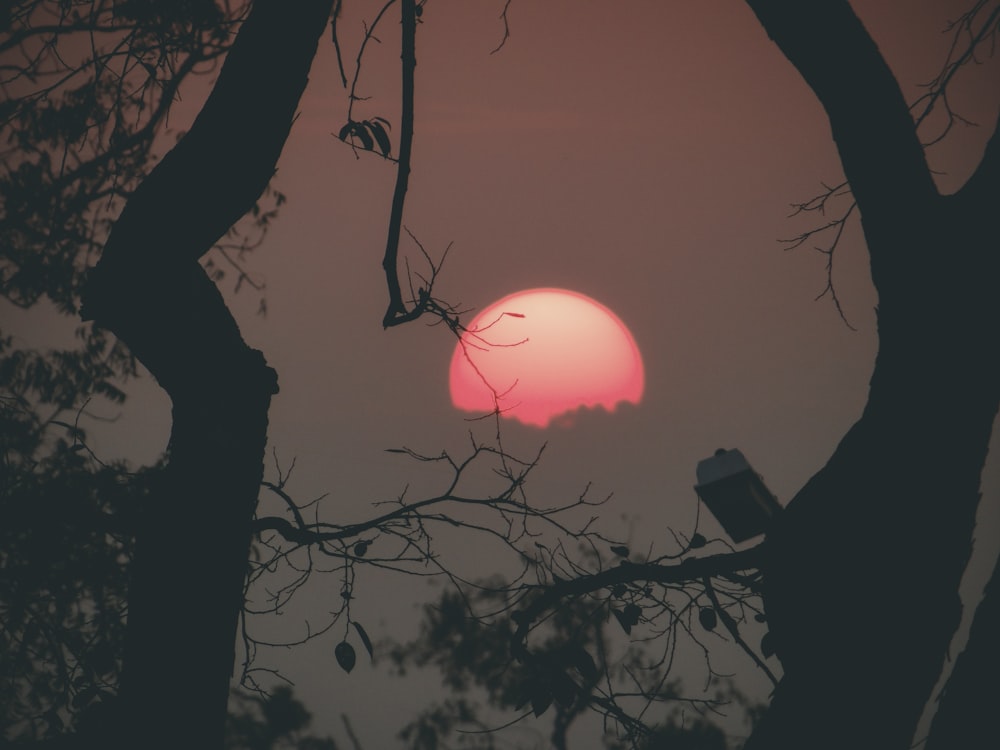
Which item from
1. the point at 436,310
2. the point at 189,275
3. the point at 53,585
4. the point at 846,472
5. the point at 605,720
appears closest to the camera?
the point at 846,472

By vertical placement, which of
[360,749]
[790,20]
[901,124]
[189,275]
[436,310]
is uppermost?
[360,749]

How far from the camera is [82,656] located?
4.13m

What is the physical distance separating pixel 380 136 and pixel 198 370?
119 cm

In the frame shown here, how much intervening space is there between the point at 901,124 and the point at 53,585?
192 inches

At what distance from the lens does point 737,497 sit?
6.19 m

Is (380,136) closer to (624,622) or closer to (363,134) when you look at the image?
(363,134)

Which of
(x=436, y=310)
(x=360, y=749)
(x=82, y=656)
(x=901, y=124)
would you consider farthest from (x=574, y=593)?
(x=360, y=749)

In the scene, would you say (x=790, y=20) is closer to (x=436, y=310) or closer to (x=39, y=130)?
(x=436, y=310)

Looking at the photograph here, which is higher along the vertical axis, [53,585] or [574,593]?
[53,585]

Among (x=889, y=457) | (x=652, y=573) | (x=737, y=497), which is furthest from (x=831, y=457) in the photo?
(x=737, y=497)

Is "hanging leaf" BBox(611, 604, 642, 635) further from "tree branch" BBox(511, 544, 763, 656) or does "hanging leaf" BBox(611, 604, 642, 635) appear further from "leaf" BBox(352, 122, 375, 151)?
"leaf" BBox(352, 122, 375, 151)

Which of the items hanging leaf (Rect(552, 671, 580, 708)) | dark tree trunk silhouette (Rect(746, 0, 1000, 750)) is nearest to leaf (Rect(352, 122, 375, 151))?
dark tree trunk silhouette (Rect(746, 0, 1000, 750))

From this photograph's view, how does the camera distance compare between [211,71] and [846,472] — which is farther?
[211,71]

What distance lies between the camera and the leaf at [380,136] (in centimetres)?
317
